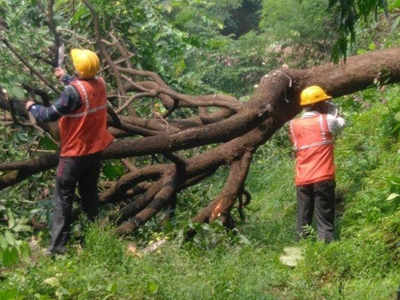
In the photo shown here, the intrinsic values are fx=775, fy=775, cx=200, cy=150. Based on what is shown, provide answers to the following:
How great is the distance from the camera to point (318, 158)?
→ 7.12 metres

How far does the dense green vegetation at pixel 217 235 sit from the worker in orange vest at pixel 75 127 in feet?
0.85

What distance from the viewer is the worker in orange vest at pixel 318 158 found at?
7078 millimetres

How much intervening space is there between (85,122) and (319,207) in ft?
7.53

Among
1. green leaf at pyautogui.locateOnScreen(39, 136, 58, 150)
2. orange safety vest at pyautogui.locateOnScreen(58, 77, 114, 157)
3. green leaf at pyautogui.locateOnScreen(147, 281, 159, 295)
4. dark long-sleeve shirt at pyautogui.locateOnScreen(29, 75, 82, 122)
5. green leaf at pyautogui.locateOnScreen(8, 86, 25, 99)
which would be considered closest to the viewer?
green leaf at pyautogui.locateOnScreen(8, 86, 25, 99)

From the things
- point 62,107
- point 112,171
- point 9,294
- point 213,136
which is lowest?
point 112,171

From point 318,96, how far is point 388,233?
5.20 feet

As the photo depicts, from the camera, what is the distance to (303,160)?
7.22 metres

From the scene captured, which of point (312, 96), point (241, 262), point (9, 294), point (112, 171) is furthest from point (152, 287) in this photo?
point (312, 96)

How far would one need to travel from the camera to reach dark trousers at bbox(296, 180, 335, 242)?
7.04 metres

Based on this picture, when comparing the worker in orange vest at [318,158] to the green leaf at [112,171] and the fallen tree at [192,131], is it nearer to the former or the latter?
the fallen tree at [192,131]

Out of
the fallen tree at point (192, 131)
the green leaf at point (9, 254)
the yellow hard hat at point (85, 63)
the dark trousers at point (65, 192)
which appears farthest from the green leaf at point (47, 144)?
the green leaf at point (9, 254)

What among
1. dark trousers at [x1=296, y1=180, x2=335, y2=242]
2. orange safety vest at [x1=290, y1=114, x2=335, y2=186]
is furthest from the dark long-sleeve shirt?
dark trousers at [x1=296, y1=180, x2=335, y2=242]

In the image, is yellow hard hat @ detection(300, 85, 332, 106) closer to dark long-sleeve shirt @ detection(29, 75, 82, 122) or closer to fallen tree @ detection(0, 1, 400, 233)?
fallen tree @ detection(0, 1, 400, 233)

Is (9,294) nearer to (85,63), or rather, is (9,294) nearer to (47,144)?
(85,63)
